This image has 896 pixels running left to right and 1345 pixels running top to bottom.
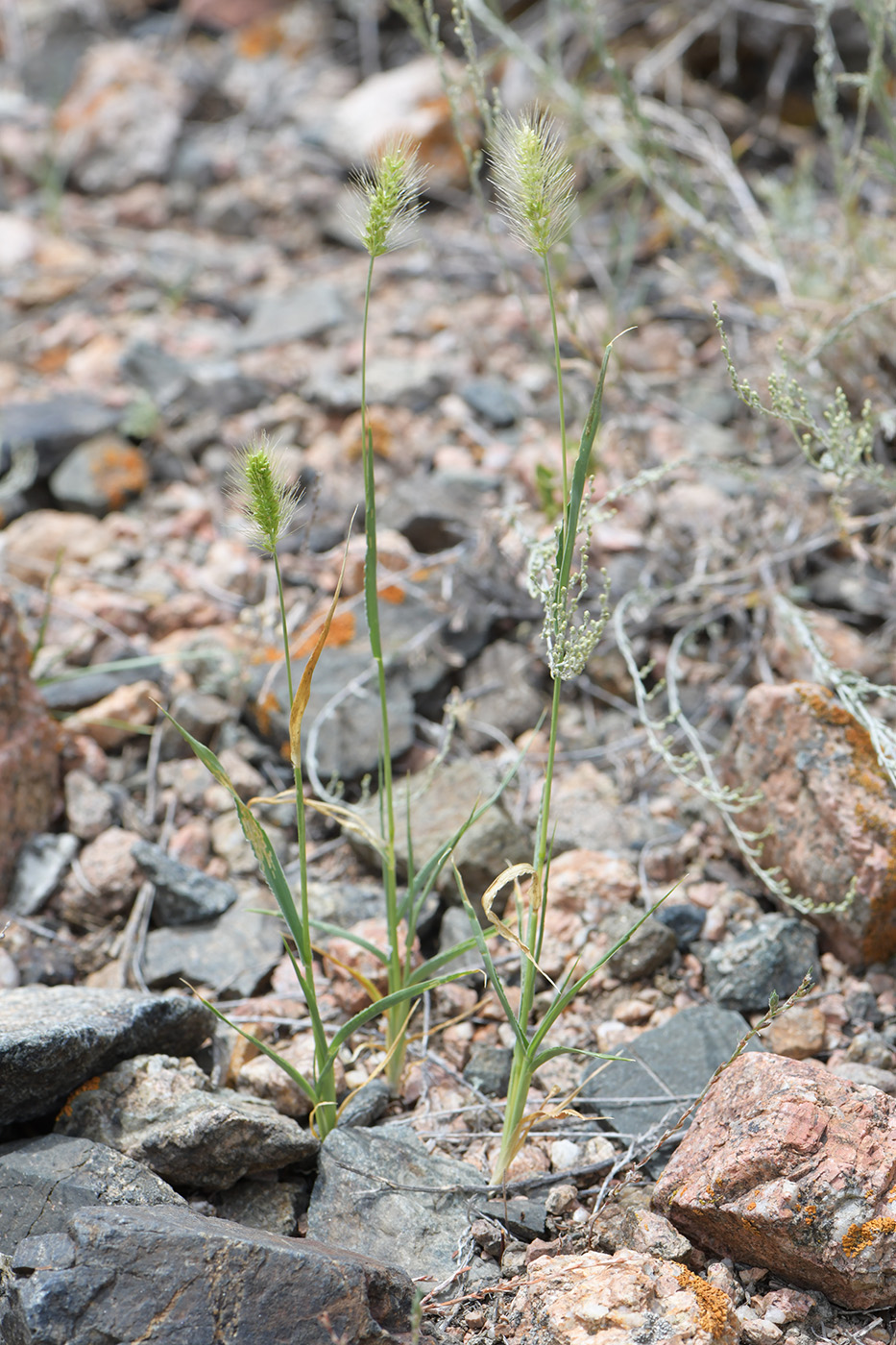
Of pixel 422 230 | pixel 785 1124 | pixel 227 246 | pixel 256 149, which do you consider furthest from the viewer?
pixel 256 149

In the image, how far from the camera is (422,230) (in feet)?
15.0

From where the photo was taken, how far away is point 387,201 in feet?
4.51

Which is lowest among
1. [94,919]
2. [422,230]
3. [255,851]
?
[94,919]

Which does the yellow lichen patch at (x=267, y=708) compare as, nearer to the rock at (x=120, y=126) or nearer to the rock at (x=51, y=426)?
the rock at (x=51, y=426)

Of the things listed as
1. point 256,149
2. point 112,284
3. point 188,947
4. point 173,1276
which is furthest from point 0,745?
point 256,149

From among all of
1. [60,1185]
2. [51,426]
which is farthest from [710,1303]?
[51,426]

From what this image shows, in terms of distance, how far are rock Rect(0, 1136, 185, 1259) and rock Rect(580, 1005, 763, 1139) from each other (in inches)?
29.9

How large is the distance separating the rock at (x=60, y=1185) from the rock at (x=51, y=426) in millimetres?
2558

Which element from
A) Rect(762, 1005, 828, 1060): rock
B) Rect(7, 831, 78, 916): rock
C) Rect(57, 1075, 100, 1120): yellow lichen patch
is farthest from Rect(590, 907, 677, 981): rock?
Rect(7, 831, 78, 916): rock

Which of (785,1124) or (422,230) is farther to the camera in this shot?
(422,230)

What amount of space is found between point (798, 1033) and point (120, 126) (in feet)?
17.5

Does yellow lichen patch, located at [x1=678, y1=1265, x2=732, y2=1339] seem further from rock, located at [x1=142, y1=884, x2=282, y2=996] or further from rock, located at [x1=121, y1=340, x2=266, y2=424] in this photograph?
rock, located at [x1=121, y1=340, x2=266, y2=424]

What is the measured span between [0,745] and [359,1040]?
3.52 ft

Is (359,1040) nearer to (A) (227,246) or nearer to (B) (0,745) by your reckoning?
(B) (0,745)
